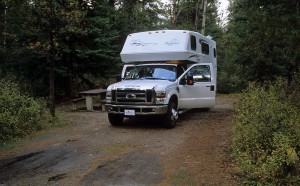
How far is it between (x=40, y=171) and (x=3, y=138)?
3.40 m

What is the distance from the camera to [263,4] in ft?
45.0

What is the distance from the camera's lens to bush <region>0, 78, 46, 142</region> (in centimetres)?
993

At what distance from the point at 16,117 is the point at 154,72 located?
4704 millimetres

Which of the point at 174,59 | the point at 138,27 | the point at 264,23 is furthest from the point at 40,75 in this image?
the point at 264,23

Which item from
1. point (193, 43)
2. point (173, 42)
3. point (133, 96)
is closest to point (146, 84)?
point (133, 96)

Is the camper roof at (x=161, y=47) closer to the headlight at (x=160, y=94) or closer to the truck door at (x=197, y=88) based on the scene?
the truck door at (x=197, y=88)

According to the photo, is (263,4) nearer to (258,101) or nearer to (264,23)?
(264,23)

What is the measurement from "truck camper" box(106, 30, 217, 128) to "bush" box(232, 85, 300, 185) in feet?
10.3

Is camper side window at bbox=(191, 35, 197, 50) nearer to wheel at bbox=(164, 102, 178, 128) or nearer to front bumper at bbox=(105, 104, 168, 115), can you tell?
wheel at bbox=(164, 102, 178, 128)

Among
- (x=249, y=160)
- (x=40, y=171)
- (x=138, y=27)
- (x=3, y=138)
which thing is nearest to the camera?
(x=249, y=160)

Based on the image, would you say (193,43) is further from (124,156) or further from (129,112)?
(124,156)

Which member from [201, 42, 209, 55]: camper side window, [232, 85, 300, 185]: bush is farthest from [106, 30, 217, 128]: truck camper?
[232, 85, 300, 185]: bush

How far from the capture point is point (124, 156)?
790 centimetres

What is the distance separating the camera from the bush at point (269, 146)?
5.55 metres
